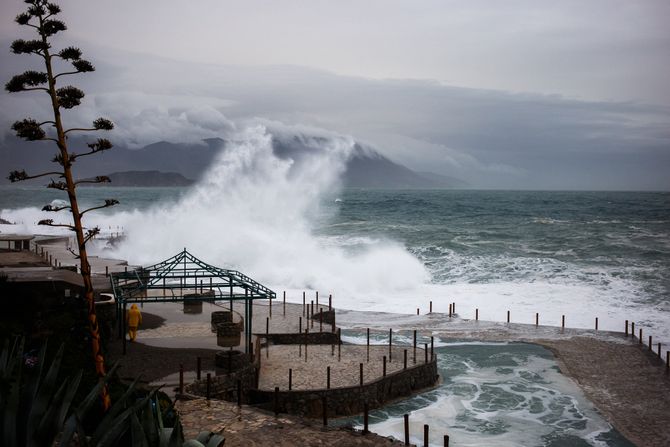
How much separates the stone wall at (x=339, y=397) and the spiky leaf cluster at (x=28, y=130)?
34.5ft

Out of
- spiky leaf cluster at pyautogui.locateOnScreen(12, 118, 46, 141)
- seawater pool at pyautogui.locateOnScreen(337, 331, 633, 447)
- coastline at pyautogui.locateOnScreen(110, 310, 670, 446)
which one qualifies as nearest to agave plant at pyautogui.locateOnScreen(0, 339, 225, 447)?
spiky leaf cluster at pyautogui.locateOnScreen(12, 118, 46, 141)

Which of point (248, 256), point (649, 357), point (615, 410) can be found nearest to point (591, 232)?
point (248, 256)

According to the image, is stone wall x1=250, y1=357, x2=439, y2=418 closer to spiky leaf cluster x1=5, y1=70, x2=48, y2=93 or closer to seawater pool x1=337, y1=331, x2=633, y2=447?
seawater pool x1=337, y1=331, x2=633, y2=447

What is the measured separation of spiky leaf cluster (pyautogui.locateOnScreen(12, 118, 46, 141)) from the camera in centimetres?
1041

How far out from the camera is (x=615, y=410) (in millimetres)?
19781

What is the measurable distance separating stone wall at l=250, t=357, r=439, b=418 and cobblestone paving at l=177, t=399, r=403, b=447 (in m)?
2.60

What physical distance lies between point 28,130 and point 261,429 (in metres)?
8.28

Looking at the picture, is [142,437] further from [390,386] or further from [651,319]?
[651,319]

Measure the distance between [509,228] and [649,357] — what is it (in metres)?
57.3

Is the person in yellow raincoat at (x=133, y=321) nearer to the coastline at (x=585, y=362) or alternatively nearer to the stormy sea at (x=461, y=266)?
the coastline at (x=585, y=362)

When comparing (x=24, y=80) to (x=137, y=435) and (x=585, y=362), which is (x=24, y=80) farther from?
(x=585, y=362)

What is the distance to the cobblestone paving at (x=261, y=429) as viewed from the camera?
46.0 feet

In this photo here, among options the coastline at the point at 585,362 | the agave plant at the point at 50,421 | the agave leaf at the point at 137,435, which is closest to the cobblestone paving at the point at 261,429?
the coastline at the point at 585,362

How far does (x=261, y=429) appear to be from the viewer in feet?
47.9
